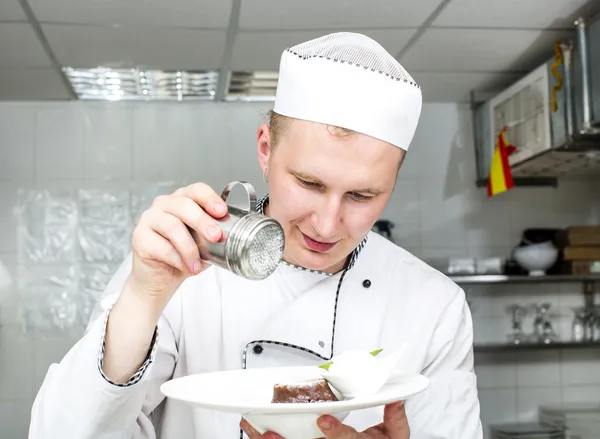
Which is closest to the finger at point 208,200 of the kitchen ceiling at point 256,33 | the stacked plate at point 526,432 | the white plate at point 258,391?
the white plate at point 258,391

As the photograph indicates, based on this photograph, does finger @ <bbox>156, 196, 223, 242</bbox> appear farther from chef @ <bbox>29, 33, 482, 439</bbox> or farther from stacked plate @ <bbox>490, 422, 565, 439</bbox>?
stacked plate @ <bbox>490, 422, 565, 439</bbox>

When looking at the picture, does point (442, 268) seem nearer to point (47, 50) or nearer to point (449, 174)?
point (449, 174)

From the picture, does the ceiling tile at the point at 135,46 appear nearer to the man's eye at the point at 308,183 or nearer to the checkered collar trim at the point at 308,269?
the checkered collar trim at the point at 308,269

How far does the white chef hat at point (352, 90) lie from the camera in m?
1.34

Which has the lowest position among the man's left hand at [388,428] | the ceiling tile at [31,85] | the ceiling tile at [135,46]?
the man's left hand at [388,428]

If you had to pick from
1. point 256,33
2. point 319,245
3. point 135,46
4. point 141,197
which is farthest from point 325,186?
point 141,197

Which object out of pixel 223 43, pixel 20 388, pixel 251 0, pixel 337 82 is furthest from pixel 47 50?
pixel 337 82

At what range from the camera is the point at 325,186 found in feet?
4.14

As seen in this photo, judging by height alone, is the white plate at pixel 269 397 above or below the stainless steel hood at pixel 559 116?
below

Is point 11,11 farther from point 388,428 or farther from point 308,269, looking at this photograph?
point 388,428

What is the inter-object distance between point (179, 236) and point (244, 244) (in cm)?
11

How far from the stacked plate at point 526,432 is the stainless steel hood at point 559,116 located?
142 cm

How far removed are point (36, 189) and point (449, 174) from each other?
2.44 metres

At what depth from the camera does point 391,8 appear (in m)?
2.79
